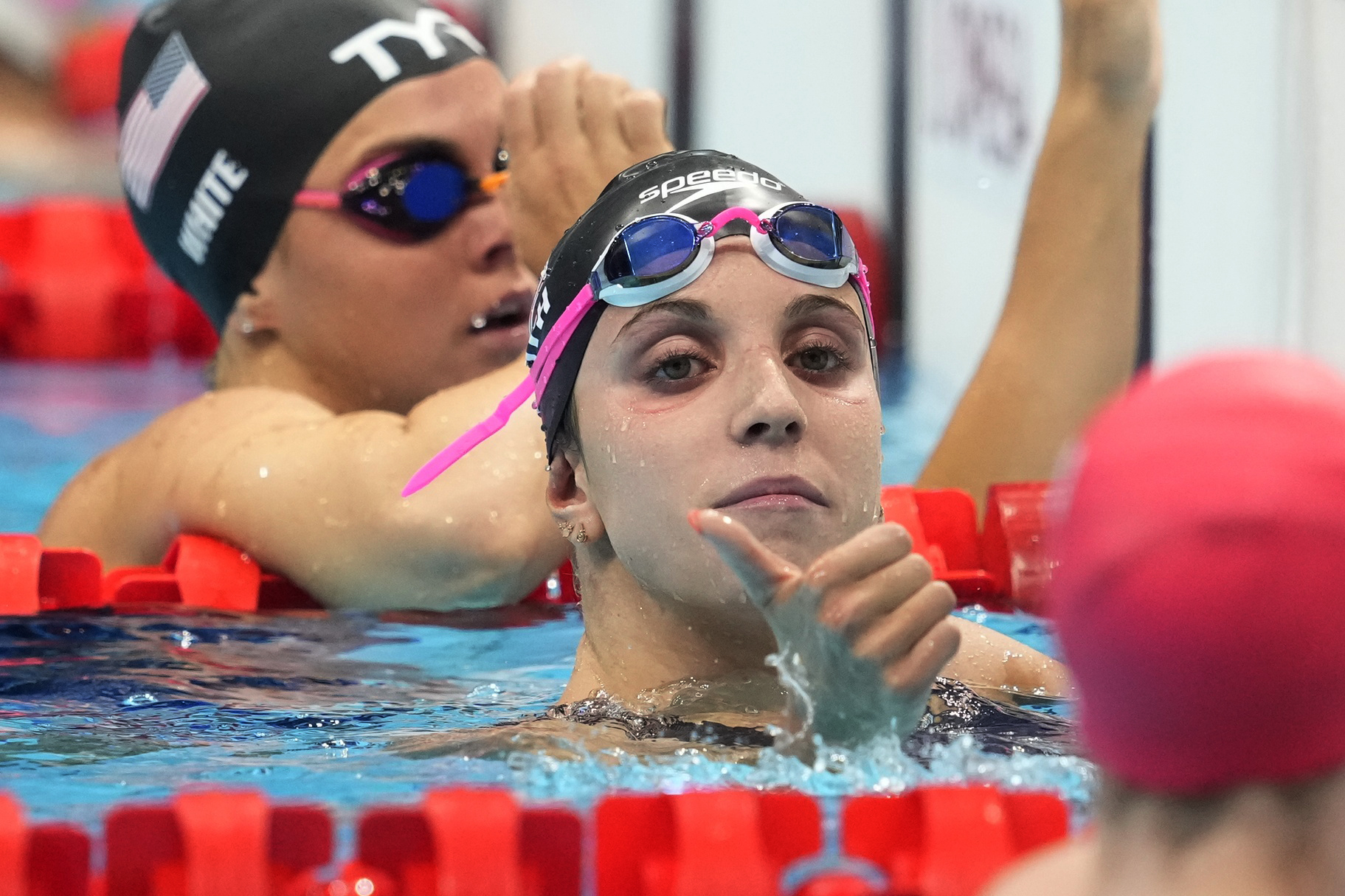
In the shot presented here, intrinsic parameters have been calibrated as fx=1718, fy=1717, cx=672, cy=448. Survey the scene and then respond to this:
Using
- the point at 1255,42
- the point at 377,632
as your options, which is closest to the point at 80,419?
the point at 377,632

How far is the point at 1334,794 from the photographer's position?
A: 2.64 ft

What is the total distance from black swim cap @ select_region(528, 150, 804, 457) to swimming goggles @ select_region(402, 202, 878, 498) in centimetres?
2

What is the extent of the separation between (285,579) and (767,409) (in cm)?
143

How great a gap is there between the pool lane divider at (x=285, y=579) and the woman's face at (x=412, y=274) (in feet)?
1.40

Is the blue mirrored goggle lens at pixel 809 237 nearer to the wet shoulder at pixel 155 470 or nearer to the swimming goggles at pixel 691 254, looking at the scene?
the swimming goggles at pixel 691 254

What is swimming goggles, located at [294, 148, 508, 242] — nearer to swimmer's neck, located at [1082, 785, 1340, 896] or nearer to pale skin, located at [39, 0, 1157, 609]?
pale skin, located at [39, 0, 1157, 609]

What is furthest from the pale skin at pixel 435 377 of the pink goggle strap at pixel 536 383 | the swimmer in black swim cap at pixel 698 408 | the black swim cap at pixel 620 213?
the swimmer in black swim cap at pixel 698 408

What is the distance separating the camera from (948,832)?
1.40m

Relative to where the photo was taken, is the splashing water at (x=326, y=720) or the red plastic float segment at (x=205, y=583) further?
the red plastic float segment at (x=205, y=583)

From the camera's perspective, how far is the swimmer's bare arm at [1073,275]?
9.53 feet

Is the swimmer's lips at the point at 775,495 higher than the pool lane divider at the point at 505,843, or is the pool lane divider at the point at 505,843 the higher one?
the swimmer's lips at the point at 775,495

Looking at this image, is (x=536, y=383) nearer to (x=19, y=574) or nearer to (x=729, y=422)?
(x=729, y=422)

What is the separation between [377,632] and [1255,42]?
2.33 metres

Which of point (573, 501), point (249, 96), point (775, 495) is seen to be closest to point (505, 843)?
point (775, 495)
